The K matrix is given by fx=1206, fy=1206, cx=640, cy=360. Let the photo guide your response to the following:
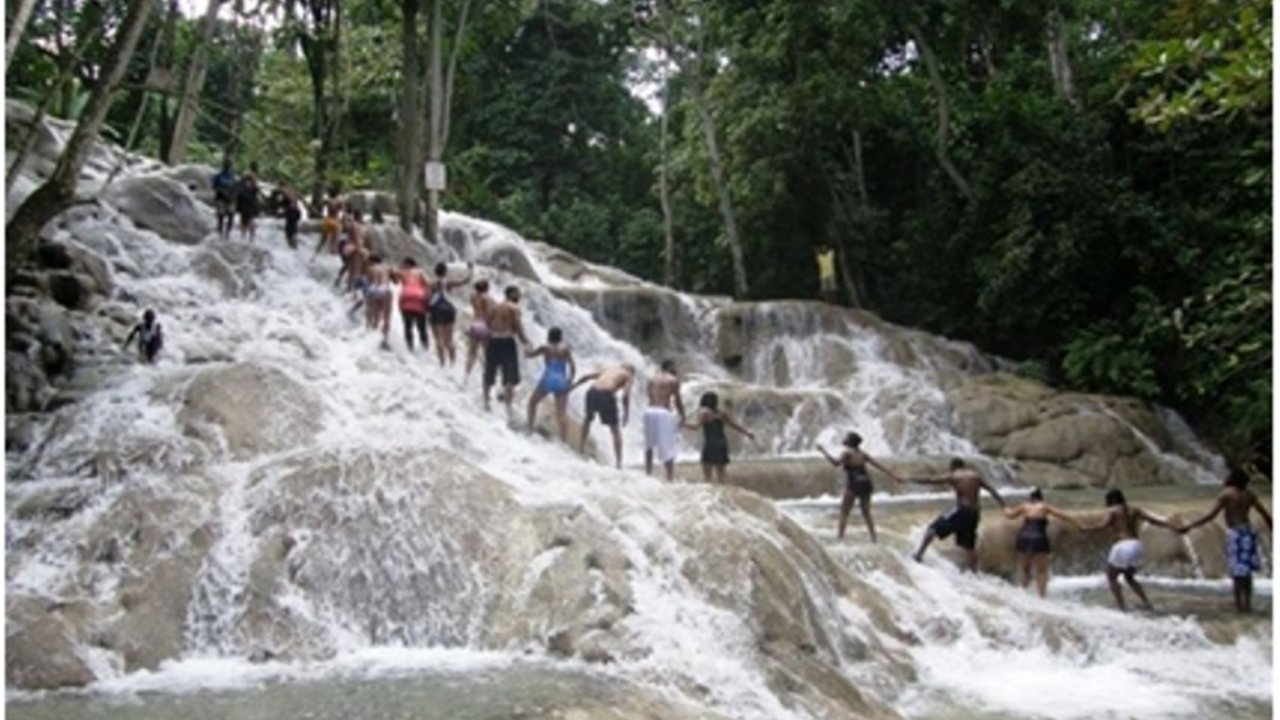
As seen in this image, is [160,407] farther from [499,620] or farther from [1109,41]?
[1109,41]

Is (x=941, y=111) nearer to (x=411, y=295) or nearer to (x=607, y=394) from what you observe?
(x=411, y=295)

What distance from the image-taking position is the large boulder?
1809 centimetres

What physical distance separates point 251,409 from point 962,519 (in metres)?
6.61

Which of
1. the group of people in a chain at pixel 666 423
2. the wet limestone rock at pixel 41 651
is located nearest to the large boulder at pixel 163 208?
the group of people in a chain at pixel 666 423

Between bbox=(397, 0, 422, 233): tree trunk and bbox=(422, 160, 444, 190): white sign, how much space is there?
79 centimetres

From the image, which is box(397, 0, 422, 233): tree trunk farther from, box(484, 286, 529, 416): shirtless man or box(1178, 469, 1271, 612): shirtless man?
box(1178, 469, 1271, 612): shirtless man

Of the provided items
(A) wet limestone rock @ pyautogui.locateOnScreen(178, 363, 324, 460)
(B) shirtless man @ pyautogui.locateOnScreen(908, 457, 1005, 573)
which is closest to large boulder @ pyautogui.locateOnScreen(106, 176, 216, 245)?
(A) wet limestone rock @ pyautogui.locateOnScreen(178, 363, 324, 460)

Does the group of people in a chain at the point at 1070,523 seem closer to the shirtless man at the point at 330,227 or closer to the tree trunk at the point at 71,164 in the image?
the tree trunk at the point at 71,164

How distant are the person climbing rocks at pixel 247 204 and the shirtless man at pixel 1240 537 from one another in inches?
531

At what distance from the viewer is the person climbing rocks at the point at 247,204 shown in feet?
59.0

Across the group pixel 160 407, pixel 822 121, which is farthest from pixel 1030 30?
pixel 160 407

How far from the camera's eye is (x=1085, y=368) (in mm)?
21141

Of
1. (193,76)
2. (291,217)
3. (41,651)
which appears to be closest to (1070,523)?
(41,651)

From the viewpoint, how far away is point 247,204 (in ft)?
59.4
